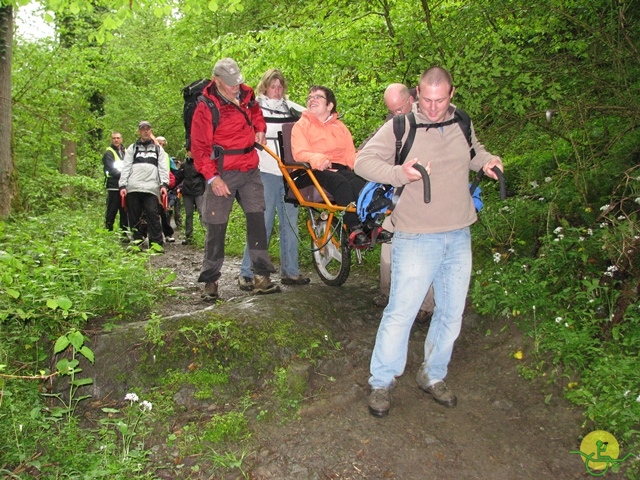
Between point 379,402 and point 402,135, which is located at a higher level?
point 402,135

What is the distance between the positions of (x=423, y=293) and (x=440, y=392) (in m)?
0.81

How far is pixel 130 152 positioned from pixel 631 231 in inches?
301

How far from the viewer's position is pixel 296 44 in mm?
7340

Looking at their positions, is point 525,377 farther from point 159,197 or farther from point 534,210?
point 159,197

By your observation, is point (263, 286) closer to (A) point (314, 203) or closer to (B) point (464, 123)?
(A) point (314, 203)

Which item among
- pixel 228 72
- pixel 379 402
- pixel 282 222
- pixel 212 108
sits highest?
pixel 228 72

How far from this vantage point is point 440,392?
3.92m

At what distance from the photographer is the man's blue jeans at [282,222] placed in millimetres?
6199

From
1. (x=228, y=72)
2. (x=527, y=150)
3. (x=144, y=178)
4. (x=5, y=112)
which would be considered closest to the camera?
(x=228, y=72)

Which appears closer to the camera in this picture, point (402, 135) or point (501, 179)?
point (501, 179)

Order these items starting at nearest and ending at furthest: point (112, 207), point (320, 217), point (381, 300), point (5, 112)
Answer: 1. point (381, 300)
2. point (320, 217)
3. point (5, 112)
4. point (112, 207)

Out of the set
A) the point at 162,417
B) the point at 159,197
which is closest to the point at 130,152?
the point at 159,197

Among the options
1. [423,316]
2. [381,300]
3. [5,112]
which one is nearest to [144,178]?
[5,112]

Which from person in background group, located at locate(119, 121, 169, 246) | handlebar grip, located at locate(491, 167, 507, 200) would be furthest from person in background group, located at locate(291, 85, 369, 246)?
person in background group, located at locate(119, 121, 169, 246)
